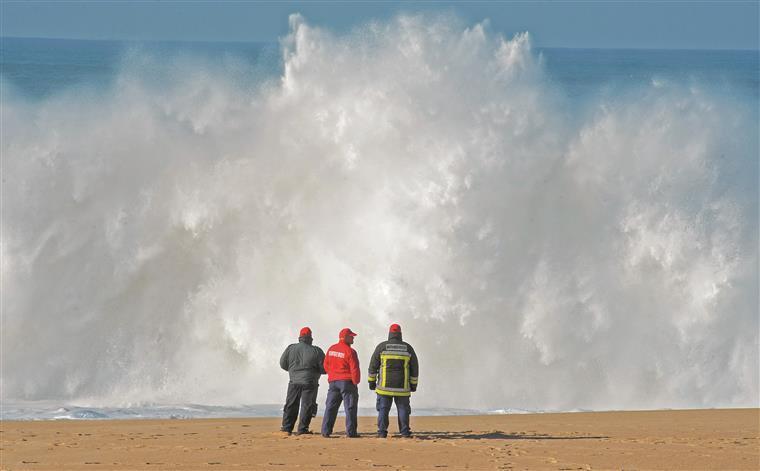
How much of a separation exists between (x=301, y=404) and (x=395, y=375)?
4.02 ft

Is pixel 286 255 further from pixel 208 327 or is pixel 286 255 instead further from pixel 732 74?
pixel 732 74

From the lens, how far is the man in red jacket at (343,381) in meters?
13.3

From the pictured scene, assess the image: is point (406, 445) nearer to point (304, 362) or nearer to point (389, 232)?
point (304, 362)

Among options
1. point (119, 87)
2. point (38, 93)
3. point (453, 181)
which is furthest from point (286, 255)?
point (38, 93)

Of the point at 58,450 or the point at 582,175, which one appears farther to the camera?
the point at 582,175

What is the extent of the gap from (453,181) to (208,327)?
16.2 ft

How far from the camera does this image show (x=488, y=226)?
20.4 meters

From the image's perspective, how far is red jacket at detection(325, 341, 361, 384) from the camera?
13328mm

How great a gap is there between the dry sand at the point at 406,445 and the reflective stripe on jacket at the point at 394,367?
1.91 feet

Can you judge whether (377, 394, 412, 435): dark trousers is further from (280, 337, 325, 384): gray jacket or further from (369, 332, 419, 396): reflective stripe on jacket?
(280, 337, 325, 384): gray jacket

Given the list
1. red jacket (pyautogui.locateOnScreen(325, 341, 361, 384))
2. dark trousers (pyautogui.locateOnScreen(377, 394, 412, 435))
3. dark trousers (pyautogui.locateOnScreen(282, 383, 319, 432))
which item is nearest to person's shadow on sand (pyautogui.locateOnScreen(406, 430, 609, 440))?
dark trousers (pyautogui.locateOnScreen(377, 394, 412, 435))

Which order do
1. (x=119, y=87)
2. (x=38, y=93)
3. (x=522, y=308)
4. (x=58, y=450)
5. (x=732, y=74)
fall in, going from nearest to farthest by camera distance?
1. (x=58, y=450)
2. (x=522, y=308)
3. (x=119, y=87)
4. (x=38, y=93)
5. (x=732, y=74)

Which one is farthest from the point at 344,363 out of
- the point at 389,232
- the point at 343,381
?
the point at 389,232

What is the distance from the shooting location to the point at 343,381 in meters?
13.4
